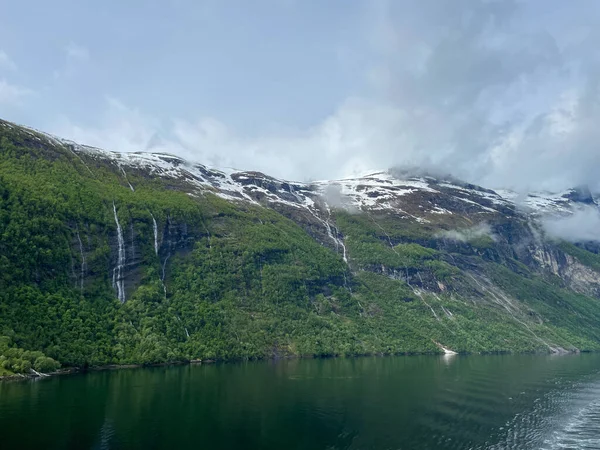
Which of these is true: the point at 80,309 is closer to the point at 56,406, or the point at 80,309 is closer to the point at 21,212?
the point at 21,212

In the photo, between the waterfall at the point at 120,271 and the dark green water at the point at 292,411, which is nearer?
the dark green water at the point at 292,411

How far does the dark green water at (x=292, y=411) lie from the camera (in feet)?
204

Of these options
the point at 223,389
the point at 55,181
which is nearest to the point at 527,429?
the point at 223,389

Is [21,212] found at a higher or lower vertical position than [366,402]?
higher

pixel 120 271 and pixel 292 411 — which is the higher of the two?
pixel 120 271

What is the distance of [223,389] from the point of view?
9950cm

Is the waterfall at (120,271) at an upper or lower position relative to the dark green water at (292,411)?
upper

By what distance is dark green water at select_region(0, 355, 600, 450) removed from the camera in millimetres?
62312

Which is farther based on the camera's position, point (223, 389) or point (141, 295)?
point (141, 295)

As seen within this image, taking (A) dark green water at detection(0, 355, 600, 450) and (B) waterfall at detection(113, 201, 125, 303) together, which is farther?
(B) waterfall at detection(113, 201, 125, 303)

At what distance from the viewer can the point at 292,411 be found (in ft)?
262

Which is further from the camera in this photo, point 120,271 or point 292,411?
point 120,271

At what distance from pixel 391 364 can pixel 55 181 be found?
139025mm

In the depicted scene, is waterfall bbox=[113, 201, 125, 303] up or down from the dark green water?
up
